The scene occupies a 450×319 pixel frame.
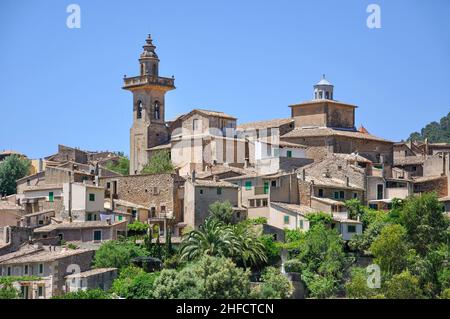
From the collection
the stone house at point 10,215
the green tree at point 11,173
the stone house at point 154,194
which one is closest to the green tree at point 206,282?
the stone house at point 154,194

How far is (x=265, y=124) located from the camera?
71125 millimetres

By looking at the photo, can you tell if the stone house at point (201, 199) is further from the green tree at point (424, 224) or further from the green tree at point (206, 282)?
the green tree at point (206, 282)

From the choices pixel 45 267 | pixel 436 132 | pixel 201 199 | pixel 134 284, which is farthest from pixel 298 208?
pixel 436 132

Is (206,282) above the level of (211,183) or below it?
below

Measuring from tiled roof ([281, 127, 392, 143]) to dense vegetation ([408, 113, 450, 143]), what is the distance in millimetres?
61688

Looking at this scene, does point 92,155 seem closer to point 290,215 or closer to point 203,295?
point 290,215

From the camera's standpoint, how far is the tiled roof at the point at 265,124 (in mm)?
70625

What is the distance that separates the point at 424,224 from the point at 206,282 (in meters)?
12.3

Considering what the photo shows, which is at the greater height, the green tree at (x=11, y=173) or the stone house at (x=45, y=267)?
the green tree at (x=11, y=173)

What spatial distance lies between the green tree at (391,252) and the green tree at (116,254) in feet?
31.5

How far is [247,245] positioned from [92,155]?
34.7 meters

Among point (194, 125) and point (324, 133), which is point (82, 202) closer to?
point (194, 125)

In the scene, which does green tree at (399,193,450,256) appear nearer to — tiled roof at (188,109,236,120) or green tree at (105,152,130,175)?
tiled roof at (188,109,236,120)
